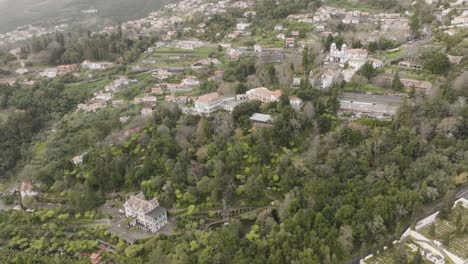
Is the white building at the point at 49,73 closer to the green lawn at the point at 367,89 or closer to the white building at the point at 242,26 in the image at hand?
the white building at the point at 242,26

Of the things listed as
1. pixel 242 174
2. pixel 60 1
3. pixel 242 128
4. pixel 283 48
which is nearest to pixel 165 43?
pixel 283 48

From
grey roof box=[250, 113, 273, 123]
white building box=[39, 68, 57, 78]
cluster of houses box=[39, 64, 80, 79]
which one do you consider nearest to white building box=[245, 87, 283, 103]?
grey roof box=[250, 113, 273, 123]

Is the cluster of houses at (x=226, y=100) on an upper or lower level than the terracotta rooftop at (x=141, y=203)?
upper

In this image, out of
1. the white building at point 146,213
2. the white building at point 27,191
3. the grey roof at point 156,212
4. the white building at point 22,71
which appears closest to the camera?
the grey roof at point 156,212

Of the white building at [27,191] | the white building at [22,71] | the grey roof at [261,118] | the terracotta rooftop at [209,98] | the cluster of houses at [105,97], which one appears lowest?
the white building at [27,191]

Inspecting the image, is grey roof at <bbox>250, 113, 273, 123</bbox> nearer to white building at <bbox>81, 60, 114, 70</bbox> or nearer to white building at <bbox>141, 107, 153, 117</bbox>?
white building at <bbox>141, 107, 153, 117</bbox>

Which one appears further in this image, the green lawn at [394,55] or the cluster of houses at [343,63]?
the green lawn at [394,55]

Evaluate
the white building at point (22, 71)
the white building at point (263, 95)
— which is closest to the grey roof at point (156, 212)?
the white building at point (263, 95)
